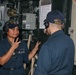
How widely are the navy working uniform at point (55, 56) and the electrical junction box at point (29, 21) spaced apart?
1898mm

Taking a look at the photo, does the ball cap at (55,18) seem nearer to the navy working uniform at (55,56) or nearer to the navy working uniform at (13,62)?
the navy working uniform at (55,56)

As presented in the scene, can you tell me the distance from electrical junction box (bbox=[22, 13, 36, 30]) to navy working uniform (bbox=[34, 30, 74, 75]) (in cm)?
190

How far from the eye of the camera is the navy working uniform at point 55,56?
327cm

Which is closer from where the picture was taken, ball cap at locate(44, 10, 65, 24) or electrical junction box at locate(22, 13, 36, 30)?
ball cap at locate(44, 10, 65, 24)

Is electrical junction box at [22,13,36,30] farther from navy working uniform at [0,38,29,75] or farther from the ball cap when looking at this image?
the ball cap

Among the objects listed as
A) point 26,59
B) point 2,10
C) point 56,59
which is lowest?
point 26,59

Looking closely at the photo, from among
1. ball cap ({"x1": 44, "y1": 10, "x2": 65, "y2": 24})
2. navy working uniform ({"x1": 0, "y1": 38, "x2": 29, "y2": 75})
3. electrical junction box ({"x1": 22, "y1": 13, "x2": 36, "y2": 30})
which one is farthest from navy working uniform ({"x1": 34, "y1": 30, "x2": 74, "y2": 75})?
electrical junction box ({"x1": 22, "y1": 13, "x2": 36, "y2": 30})

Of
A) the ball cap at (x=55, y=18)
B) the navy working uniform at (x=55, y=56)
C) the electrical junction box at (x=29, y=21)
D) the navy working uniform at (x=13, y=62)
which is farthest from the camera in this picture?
the electrical junction box at (x=29, y=21)

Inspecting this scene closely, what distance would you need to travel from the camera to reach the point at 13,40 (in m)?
4.47

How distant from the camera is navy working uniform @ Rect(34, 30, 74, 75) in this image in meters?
3.27

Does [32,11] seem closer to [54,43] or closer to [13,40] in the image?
[13,40]

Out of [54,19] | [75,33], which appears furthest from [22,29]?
[54,19]

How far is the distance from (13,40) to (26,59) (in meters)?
0.39

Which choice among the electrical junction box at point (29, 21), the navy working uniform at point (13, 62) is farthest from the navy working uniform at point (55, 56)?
the electrical junction box at point (29, 21)
